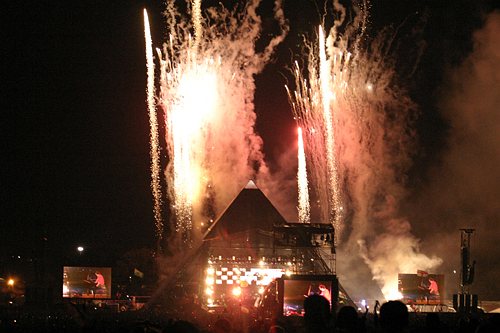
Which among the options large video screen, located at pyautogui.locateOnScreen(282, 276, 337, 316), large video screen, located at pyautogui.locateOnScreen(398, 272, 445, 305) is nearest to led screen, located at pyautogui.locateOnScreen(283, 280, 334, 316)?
large video screen, located at pyautogui.locateOnScreen(282, 276, 337, 316)

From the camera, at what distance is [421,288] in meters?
35.2

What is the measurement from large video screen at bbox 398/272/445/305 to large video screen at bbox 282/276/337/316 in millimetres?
10361

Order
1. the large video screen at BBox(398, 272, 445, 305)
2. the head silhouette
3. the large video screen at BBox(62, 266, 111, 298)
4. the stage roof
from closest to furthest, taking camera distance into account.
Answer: the head silhouette < the large video screen at BBox(62, 266, 111, 298) < the large video screen at BBox(398, 272, 445, 305) < the stage roof

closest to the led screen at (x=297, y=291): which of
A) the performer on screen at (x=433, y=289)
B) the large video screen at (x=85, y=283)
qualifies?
the large video screen at (x=85, y=283)

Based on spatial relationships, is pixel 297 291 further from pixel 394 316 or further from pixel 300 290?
pixel 394 316

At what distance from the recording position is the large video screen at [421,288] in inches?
1378

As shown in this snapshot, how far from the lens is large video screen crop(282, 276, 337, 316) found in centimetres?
2516

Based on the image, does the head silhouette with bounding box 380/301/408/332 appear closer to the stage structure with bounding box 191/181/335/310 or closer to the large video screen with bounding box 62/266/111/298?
the large video screen with bounding box 62/266/111/298

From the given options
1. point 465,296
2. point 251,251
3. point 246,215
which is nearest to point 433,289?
point 465,296

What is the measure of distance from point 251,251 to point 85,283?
14.0 meters

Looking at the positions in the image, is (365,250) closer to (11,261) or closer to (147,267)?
(147,267)

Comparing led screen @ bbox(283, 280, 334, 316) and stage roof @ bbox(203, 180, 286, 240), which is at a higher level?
stage roof @ bbox(203, 180, 286, 240)

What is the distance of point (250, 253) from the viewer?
4150 centimetres

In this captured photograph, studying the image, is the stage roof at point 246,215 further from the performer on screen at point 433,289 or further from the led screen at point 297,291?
the led screen at point 297,291
